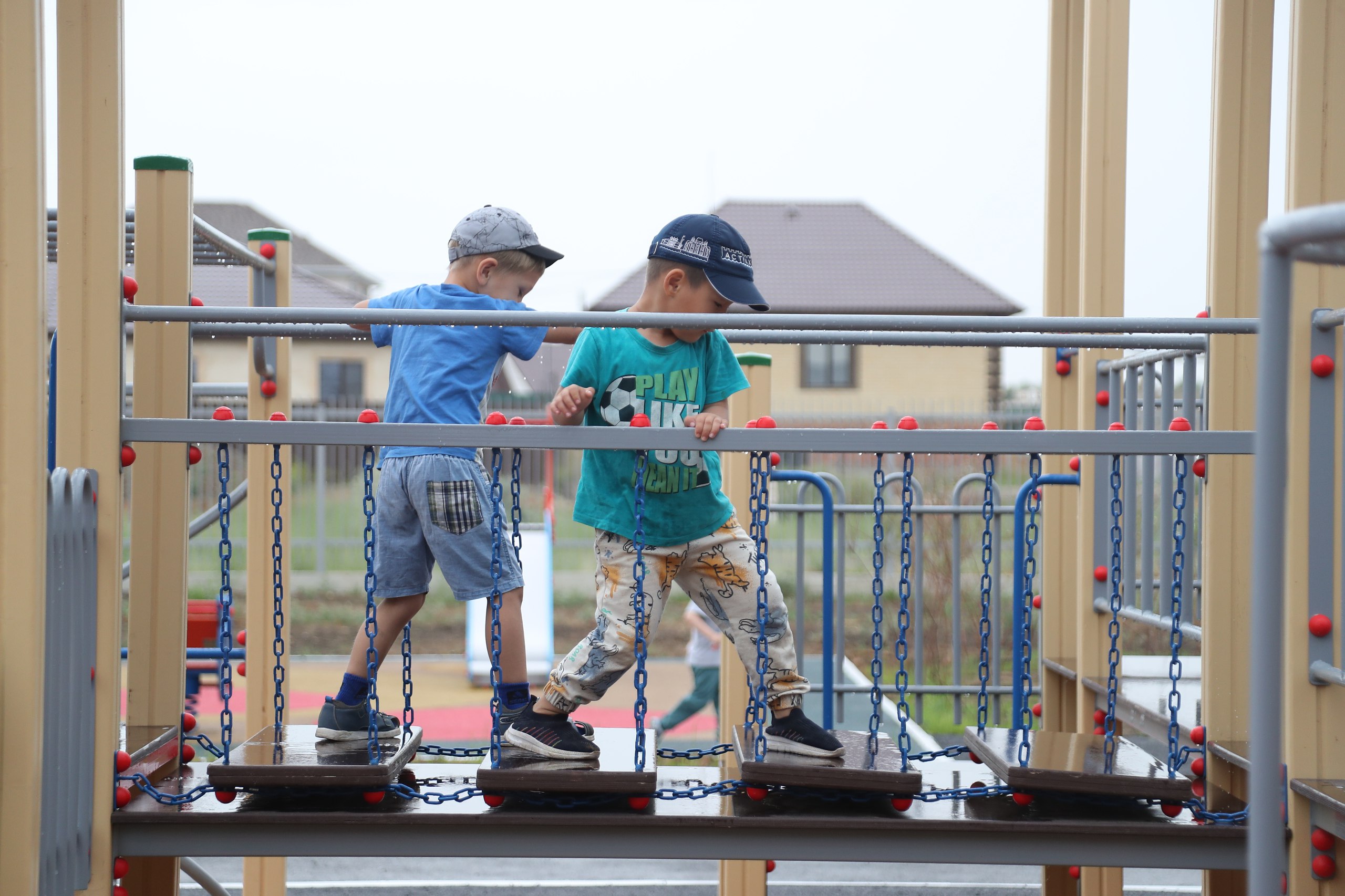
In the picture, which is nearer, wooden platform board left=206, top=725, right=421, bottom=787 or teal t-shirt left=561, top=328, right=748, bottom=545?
wooden platform board left=206, top=725, right=421, bottom=787

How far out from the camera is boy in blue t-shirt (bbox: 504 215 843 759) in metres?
3.06

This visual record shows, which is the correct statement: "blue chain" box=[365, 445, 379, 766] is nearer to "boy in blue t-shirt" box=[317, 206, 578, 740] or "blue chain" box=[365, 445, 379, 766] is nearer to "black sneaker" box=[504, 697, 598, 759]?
"boy in blue t-shirt" box=[317, 206, 578, 740]

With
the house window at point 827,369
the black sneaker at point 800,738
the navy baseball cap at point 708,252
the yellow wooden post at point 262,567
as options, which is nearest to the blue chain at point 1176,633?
the black sneaker at point 800,738

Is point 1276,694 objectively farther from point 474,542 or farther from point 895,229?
point 895,229

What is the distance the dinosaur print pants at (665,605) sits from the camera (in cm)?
304

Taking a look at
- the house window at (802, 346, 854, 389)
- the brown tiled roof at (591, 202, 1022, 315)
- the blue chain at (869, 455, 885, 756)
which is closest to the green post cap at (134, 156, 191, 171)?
the blue chain at (869, 455, 885, 756)

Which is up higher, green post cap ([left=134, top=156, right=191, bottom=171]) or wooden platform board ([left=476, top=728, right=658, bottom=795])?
green post cap ([left=134, top=156, right=191, bottom=171])

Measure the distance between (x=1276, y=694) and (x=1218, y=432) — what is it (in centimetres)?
140

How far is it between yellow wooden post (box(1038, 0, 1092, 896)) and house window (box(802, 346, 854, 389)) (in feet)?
80.6

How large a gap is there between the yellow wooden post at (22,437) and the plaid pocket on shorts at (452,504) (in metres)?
0.93

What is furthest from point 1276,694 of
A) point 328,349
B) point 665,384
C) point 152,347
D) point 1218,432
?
point 328,349

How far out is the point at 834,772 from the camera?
2.90 metres

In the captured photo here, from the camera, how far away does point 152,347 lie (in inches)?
134

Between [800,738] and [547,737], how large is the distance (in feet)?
2.25
